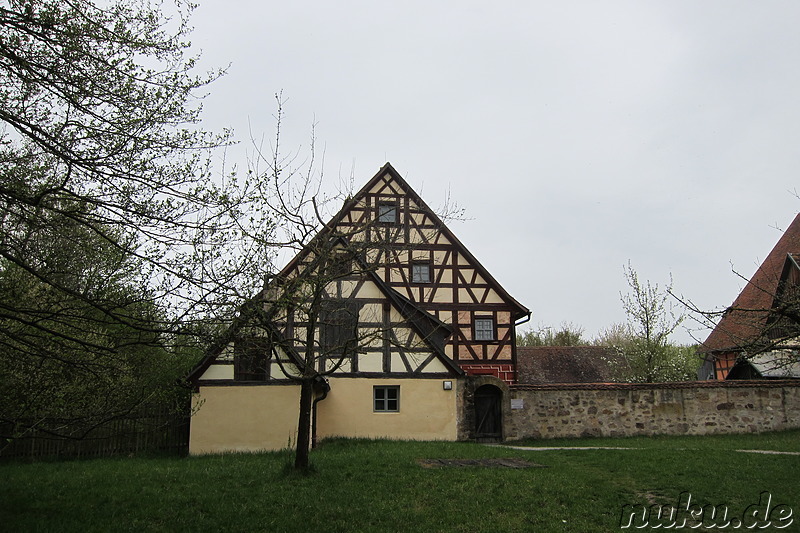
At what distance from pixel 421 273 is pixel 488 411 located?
6.28 m

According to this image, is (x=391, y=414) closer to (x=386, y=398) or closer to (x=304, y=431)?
(x=386, y=398)

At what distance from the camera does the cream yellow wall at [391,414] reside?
54.1 ft

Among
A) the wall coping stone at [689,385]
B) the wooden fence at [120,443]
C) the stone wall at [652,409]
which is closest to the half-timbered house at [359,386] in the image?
Answer: the wooden fence at [120,443]

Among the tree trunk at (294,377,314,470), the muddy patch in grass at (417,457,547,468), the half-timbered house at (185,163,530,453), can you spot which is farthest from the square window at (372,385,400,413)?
the tree trunk at (294,377,314,470)

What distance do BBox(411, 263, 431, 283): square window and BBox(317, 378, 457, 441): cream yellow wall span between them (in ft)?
21.4

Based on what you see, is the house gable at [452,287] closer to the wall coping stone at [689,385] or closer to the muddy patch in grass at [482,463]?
the wall coping stone at [689,385]

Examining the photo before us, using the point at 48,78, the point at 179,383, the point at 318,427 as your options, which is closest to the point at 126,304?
the point at 48,78

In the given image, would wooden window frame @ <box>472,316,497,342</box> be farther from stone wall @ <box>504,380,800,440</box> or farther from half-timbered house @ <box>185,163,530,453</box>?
stone wall @ <box>504,380,800,440</box>

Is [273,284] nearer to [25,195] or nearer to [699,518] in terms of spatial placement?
[25,195]

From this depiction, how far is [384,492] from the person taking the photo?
29.9 feet

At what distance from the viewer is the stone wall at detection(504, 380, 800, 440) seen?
17.2 meters

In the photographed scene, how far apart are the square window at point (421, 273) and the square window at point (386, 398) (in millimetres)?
6539

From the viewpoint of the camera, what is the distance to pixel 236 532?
7289mm

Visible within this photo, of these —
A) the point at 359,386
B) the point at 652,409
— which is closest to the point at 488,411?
the point at 359,386
